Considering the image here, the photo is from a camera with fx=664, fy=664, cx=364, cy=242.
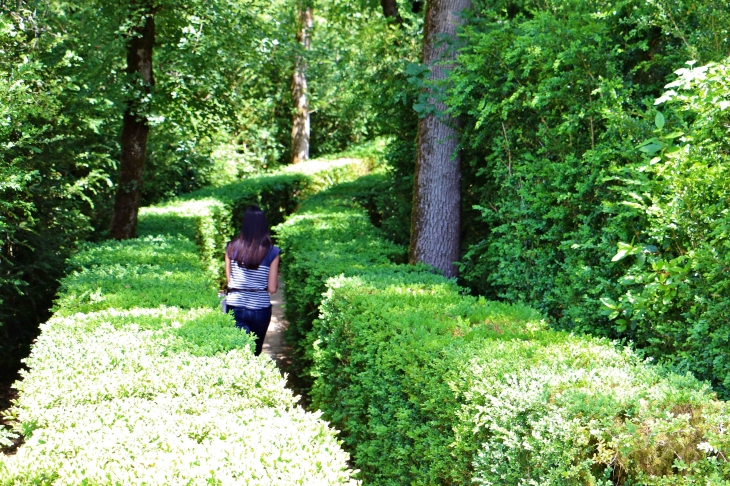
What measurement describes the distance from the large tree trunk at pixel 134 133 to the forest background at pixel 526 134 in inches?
8.3

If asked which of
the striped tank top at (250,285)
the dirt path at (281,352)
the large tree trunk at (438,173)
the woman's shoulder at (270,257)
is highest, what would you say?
the large tree trunk at (438,173)

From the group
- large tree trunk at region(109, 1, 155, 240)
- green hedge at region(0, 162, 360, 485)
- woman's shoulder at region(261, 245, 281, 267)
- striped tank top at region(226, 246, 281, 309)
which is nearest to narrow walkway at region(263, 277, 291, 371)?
large tree trunk at region(109, 1, 155, 240)

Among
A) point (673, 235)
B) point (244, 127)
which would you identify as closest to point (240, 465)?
point (673, 235)

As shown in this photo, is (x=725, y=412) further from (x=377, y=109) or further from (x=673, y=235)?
(x=377, y=109)

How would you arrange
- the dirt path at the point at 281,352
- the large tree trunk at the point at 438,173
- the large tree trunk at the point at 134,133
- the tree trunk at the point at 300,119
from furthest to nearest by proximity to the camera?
the tree trunk at the point at 300,119 < the large tree trunk at the point at 134,133 < the dirt path at the point at 281,352 < the large tree trunk at the point at 438,173

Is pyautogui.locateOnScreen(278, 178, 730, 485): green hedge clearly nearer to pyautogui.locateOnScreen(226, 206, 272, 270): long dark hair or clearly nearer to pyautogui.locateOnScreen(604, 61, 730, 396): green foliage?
pyautogui.locateOnScreen(604, 61, 730, 396): green foliage

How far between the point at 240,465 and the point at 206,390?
38.5 inches

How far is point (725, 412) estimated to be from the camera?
119 inches

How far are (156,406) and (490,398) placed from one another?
1.83 metres

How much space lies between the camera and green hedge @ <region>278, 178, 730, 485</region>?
2.93m

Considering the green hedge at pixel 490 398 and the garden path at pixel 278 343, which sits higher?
the green hedge at pixel 490 398

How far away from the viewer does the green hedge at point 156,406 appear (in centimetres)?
300

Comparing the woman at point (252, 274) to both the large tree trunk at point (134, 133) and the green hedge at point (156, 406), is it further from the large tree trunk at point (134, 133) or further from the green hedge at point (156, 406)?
the large tree trunk at point (134, 133)

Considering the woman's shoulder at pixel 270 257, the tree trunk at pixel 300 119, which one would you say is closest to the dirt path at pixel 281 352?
the woman's shoulder at pixel 270 257
